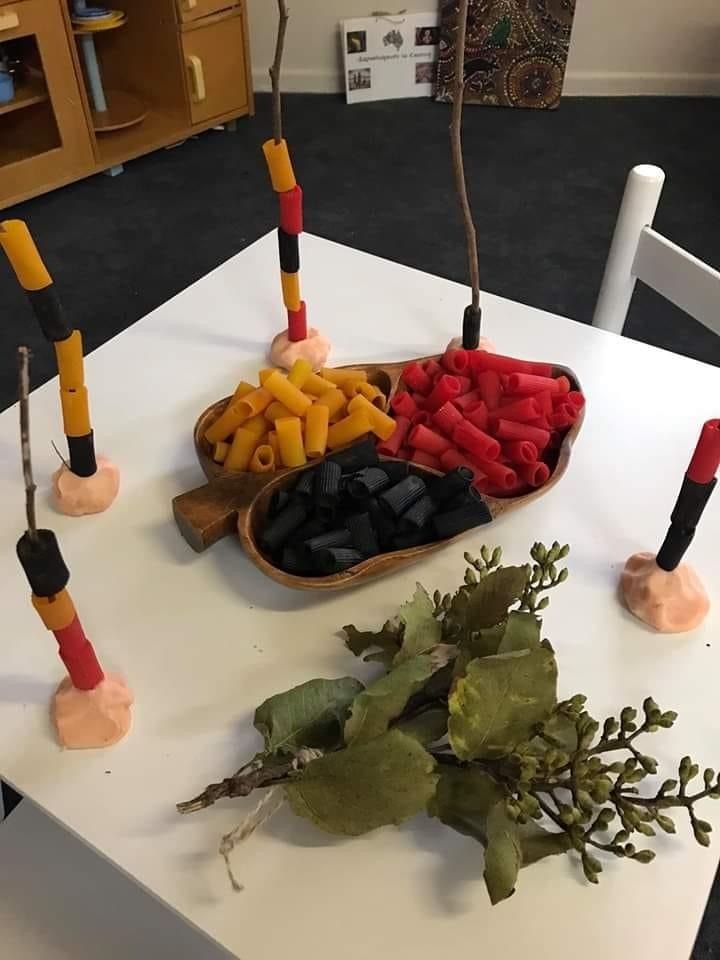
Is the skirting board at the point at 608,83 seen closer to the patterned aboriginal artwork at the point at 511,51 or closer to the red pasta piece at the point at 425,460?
the patterned aboriginal artwork at the point at 511,51

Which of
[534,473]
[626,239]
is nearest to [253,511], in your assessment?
[534,473]

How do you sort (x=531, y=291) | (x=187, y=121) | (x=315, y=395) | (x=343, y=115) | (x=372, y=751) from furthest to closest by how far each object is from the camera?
(x=343, y=115)
(x=187, y=121)
(x=531, y=291)
(x=315, y=395)
(x=372, y=751)

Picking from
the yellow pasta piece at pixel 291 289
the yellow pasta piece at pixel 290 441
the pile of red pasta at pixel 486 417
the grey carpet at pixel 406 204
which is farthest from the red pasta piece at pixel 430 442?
the grey carpet at pixel 406 204

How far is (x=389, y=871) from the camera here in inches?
21.4

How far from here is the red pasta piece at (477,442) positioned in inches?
29.3

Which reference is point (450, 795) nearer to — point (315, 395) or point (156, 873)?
point (156, 873)

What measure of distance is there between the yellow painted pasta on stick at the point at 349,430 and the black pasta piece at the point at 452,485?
0.09 meters

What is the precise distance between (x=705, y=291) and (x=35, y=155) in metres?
1.85

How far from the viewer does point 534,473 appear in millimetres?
745

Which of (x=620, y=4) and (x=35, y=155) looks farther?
(x=620, y=4)

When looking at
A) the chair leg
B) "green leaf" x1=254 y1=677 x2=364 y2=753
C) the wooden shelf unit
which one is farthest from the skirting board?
"green leaf" x1=254 y1=677 x2=364 y2=753

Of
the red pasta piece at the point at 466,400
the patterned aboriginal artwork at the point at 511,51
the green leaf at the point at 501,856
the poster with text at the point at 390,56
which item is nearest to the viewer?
the green leaf at the point at 501,856

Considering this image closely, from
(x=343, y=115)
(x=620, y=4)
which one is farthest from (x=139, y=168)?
(x=620, y=4)

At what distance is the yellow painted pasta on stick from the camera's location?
2.53 ft
